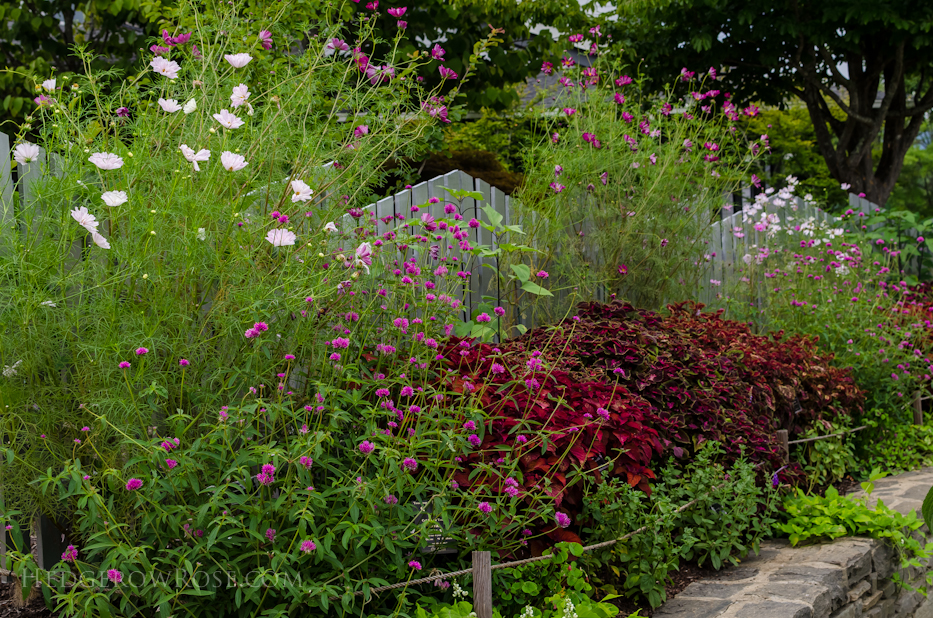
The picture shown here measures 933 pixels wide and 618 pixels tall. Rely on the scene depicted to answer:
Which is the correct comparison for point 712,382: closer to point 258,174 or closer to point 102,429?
point 258,174

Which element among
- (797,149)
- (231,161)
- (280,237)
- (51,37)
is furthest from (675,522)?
→ (797,149)

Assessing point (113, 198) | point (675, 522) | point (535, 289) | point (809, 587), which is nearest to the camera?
point (113, 198)

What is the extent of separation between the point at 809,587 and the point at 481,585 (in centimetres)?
149

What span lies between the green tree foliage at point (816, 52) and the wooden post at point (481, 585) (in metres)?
8.07

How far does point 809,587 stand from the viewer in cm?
300

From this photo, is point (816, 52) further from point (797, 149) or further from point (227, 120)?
point (227, 120)

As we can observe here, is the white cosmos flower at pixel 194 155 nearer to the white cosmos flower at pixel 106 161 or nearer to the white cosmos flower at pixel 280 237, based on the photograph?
the white cosmos flower at pixel 106 161

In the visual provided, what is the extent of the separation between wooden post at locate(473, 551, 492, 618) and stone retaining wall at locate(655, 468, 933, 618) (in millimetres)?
802

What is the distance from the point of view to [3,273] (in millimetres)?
2338

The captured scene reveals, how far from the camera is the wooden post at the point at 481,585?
228 cm

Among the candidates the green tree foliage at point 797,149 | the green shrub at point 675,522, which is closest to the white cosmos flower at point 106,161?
the green shrub at point 675,522

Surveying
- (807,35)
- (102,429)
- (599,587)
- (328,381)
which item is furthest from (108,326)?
(807,35)

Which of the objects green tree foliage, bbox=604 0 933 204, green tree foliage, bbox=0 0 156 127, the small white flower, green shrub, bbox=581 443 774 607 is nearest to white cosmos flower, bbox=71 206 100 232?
the small white flower

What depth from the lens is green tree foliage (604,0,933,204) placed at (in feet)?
30.5
